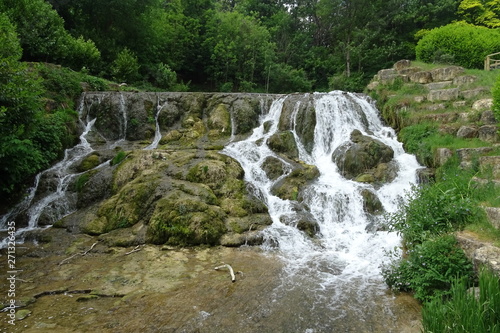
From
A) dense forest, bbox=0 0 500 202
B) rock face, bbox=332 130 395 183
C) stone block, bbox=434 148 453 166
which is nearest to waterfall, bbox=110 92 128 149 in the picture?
dense forest, bbox=0 0 500 202

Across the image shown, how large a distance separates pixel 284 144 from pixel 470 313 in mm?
10207

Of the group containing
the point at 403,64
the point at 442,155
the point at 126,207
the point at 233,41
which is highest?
the point at 233,41

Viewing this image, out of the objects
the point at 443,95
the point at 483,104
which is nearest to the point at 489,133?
the point at 483,104

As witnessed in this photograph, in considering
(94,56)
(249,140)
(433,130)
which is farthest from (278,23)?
(433,130)

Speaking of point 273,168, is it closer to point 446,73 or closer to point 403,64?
point 446,73

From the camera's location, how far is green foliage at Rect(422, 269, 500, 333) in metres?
3.15

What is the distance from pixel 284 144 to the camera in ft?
43.2

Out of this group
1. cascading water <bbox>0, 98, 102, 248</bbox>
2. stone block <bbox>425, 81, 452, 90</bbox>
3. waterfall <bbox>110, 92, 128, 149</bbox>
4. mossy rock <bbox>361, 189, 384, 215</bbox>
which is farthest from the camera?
waterfall <bbox>110, 92, 128, 149</bbox>

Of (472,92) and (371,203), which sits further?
(472,92)

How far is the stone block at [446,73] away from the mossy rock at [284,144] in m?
7.71

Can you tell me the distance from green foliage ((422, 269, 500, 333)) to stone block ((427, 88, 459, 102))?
11.4m

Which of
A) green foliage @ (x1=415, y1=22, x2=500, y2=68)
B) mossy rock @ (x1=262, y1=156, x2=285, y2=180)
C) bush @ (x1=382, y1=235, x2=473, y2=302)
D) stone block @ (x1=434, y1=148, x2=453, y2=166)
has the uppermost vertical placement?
green foliage @ (x1=415, y1=22, x2=500, y2=68)

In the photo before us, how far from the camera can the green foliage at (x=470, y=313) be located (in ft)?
10.3

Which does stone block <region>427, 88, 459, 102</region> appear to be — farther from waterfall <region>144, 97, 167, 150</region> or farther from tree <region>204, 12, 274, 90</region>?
tree <region>204, 12, 274, 90</region>
